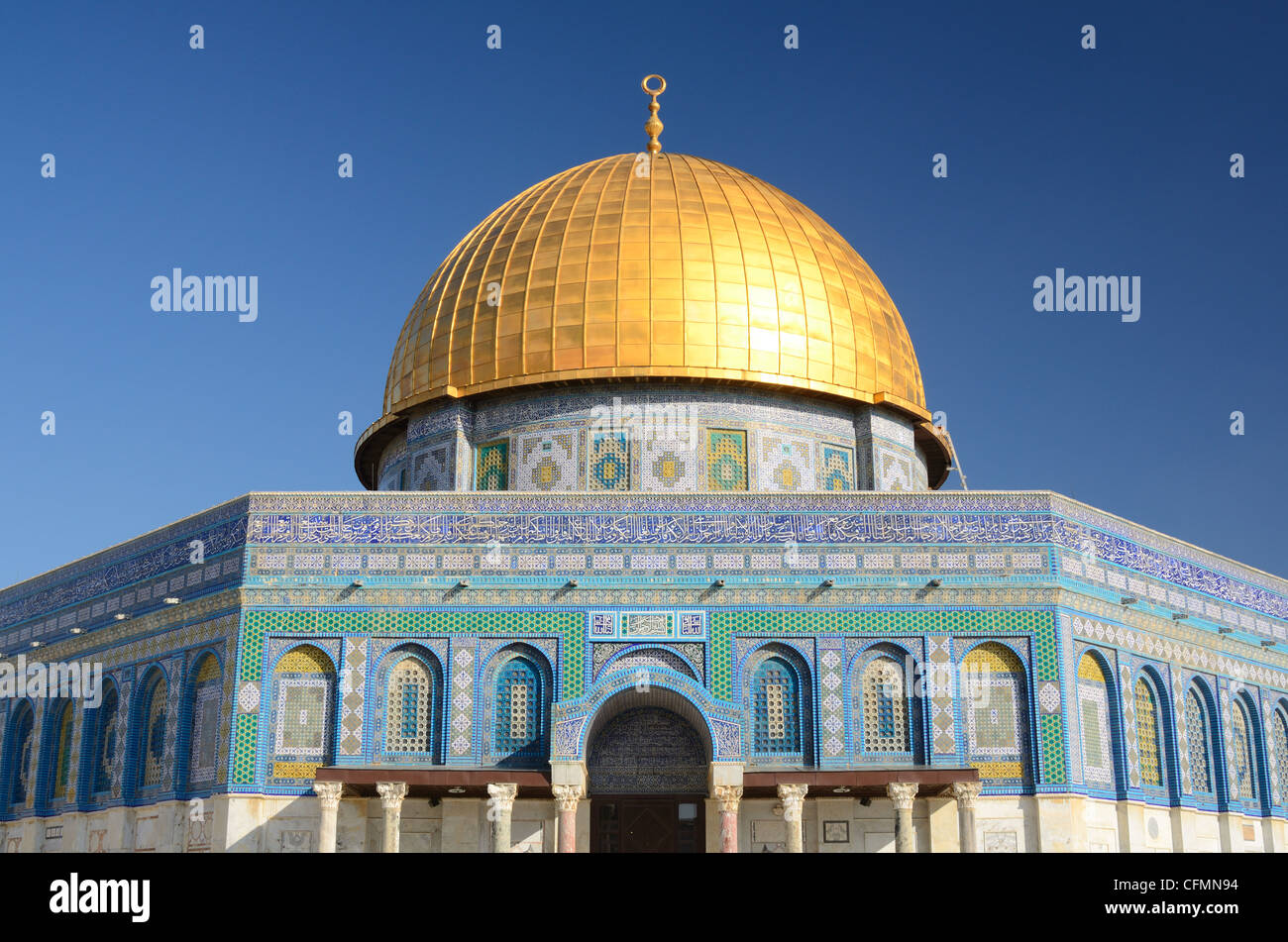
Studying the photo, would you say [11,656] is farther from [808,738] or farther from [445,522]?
[808,738]

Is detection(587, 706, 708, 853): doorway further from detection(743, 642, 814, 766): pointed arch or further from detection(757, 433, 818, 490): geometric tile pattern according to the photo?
detection(757, 433, 818, 490): geometric tile pattern

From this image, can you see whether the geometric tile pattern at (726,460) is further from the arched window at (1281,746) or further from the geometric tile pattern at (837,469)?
the arched window at (1281,746)

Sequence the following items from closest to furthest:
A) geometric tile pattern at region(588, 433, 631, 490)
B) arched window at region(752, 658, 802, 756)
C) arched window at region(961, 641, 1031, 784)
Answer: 1. arched window at region(961, 641, 1031, 784)
2. arched window at region(752, 658, 802, 756)
3. geometric tile pattern at region(588, 433, 631, 490)

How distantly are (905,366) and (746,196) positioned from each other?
4117mm

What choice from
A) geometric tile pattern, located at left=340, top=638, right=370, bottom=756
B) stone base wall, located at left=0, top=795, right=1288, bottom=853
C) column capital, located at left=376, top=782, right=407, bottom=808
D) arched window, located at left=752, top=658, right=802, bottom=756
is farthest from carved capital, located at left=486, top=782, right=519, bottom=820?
arched window, located at left=752, top=658, right=802, bottom=756

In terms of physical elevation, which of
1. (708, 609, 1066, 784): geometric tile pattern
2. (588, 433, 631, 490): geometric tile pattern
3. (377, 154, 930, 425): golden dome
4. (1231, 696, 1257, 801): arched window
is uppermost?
(377, 154, 930, 425): golden dome

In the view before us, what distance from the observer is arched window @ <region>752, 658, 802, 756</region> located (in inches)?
752

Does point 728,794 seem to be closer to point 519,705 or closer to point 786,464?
point 519,705

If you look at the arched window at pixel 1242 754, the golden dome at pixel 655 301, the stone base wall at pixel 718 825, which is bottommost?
the stone base wall at pixel 718 825

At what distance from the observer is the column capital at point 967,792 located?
1823cm

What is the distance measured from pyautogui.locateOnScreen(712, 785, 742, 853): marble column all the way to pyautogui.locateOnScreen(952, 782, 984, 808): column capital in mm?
2742

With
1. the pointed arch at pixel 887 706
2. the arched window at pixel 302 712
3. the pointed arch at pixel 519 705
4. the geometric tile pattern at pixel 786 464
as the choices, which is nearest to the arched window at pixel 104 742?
the arched window at pixel 302 712

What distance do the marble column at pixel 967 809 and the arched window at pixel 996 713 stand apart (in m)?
0.54
